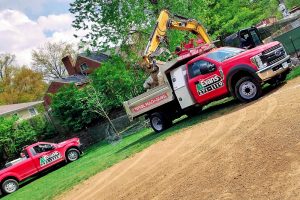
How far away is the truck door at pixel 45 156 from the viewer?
2034 centimetres

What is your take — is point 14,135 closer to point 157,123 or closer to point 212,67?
point 157,123

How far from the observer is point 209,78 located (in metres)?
14.1

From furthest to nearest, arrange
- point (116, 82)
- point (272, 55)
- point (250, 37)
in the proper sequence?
1. point (116, 82)
2. point (250, 37)
3. point (272, 55)

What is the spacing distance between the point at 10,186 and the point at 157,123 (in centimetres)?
816

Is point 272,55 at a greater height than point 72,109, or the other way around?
point 72,109

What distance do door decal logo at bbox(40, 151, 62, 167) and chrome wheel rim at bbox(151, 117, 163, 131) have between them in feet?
22.1

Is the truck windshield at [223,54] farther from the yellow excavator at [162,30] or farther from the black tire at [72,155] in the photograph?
the black tire at [72,155]

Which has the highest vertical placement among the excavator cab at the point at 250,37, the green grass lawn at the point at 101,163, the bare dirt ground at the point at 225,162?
the excavator cab at the point at 250,37

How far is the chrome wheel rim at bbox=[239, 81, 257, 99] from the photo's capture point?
1291 cm

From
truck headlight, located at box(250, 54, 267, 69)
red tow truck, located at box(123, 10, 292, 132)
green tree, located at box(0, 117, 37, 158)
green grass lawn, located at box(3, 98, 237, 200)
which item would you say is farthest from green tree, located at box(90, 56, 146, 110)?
truck headlight, located at box(250, 54, 267, 69)

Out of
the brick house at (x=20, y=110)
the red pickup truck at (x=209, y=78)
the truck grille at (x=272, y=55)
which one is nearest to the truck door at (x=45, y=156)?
the red pickup truck at (x=209, y=78)

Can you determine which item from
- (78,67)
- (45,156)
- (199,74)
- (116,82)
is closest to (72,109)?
(116,82)

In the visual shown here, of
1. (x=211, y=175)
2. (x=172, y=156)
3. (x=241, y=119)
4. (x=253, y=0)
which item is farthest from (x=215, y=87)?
(x=253, y=0)

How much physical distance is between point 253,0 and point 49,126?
31.5 meters
